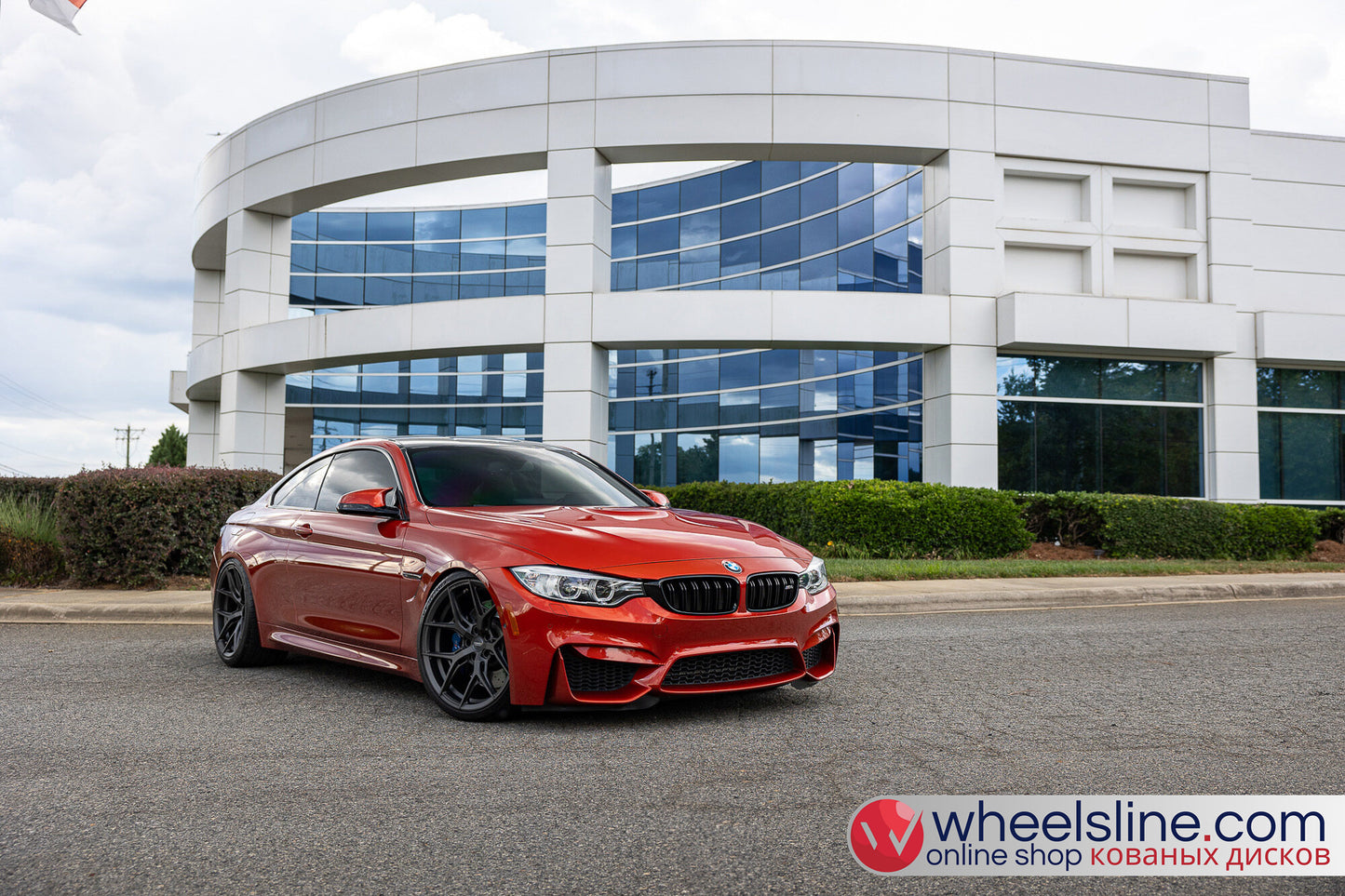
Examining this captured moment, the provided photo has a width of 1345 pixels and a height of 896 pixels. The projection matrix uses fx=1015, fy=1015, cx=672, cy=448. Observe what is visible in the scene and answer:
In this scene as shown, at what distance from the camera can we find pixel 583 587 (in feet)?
16.0

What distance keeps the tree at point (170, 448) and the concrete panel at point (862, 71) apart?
158ft

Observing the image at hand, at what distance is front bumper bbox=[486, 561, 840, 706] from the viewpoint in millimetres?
4824

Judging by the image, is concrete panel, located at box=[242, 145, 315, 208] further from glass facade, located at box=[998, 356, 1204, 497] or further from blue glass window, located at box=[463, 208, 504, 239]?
blue glass window, located at box=[463, 208, 504, 239]

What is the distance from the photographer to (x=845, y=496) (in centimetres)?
1495

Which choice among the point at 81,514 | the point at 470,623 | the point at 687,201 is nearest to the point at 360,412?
the point at 687,201

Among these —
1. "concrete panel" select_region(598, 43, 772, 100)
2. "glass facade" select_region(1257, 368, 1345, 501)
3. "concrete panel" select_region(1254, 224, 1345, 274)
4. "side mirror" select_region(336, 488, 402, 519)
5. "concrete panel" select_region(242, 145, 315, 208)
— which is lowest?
"side mirror" select_region(336, 488, 402, 519)

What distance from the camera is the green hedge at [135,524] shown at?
443 inches

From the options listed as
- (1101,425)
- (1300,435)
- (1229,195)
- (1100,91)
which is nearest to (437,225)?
(1100,91)

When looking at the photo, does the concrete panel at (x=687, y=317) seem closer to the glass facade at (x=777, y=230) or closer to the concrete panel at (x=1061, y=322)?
the concrete panel at (x=1061, y=322)

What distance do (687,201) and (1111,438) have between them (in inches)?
739

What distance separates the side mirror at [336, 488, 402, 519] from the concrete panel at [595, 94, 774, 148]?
13.4m

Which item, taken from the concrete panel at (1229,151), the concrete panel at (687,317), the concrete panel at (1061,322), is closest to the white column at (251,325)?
the concrete panel at (687,317)

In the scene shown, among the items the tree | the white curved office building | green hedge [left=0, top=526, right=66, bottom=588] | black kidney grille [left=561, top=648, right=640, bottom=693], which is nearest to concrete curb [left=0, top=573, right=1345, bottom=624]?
green hedge [left=0, top=526, right=66, bottom=588]

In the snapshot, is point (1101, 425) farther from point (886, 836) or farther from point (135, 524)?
point (886, 836)
